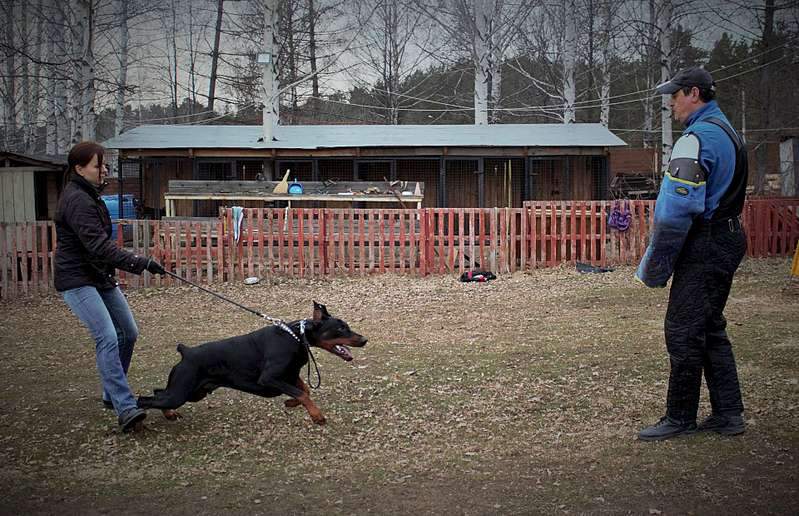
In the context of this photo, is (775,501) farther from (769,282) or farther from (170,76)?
(170,76)

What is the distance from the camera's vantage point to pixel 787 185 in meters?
24.6

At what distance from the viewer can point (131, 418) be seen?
5.13 metres

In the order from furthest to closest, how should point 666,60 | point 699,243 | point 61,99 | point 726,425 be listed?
point 61,99, point 666,60, point 726,425, point 699,243

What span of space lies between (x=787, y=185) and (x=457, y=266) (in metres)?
15.6

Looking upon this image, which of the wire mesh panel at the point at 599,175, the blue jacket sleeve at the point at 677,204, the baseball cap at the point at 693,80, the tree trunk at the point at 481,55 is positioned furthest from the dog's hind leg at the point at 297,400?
the tree trunk at the point at 481,55

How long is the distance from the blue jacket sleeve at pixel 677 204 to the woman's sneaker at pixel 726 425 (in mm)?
990

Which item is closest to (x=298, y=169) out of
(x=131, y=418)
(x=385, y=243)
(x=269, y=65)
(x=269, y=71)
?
(x=269, y=71)

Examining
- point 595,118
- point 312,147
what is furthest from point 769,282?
point 595,118

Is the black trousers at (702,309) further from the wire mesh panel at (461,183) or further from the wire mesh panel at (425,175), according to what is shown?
the wire mesh panel at (425,175)

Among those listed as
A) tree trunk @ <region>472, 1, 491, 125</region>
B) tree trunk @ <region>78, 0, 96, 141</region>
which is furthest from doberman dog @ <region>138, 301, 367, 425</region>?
tree trunk @ <region>472, 1, 491, 125</region>

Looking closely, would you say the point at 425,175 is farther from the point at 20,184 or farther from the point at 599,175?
the point at 20,184

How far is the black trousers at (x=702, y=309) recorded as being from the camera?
4.35 metres

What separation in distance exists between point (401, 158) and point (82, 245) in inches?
696

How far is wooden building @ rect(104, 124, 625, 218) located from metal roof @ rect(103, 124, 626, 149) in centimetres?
3
